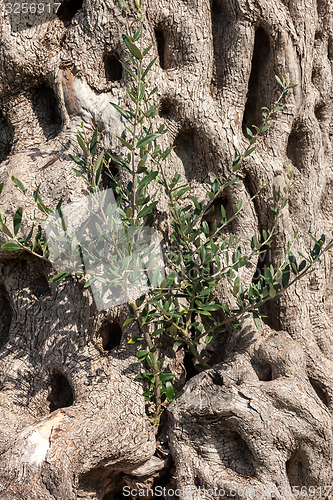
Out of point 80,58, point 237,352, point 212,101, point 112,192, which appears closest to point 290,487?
point 237,352

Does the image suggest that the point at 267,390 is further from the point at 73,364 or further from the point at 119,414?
the point at 73,364

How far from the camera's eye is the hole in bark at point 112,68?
8.91 feet

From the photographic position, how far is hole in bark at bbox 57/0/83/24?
2.84 meters

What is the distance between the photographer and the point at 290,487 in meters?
2.31

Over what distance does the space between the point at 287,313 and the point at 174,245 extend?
861 mm

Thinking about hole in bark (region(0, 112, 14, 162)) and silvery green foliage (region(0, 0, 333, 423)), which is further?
hole in bark (region(0, 112, 14, 162))

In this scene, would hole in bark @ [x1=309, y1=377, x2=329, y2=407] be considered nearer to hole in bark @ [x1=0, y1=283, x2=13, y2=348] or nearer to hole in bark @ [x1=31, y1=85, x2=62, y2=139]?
hole in bark @ [x1=0, y1=283, x2=13, y2=348]

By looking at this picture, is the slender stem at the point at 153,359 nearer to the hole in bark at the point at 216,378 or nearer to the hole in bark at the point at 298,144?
the hole in bark at the point at 216,378

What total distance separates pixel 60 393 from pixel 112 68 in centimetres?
200

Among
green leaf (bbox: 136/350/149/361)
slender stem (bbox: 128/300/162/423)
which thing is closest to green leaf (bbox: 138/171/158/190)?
slender stem (bbox: 128/300/162/423)

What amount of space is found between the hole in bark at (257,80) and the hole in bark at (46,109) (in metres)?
1.25

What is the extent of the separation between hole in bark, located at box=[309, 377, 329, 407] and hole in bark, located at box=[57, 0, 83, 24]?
2.70 meters

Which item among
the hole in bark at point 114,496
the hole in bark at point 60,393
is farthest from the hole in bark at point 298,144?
the hole in bark at point 114,496

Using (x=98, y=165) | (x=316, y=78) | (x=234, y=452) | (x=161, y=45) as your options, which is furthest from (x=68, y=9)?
(x=234, y=452)
